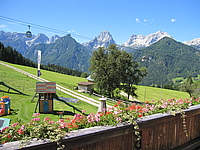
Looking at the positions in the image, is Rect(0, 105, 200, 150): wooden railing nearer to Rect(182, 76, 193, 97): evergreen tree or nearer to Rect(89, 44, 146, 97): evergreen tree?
Rect(89, 44, 146, 97): evergreen tree

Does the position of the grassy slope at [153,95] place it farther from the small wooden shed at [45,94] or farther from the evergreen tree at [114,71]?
the small wooden shed at [45,94]

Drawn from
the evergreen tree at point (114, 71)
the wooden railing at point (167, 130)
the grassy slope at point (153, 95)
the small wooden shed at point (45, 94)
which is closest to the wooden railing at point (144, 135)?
the wooden railing at point (167, 130)

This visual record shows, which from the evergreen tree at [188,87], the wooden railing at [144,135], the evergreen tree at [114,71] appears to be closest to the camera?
the wooden railing at [144,135]

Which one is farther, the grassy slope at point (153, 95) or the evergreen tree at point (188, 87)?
the evergreen tree at point (188, 87)

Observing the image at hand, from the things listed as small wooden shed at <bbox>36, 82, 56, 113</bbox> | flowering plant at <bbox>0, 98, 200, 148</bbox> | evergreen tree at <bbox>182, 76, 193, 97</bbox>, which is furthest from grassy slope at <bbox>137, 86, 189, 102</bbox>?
flowering plant at <bbox>0, 98, 200, 148</bbox>

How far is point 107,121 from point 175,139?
235 cm

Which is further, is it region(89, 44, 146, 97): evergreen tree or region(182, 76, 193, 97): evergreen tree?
→ region(182, 76, 193, 97): evergreen tree

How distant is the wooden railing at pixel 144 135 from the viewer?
2.48 metres

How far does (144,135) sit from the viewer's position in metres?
3.50

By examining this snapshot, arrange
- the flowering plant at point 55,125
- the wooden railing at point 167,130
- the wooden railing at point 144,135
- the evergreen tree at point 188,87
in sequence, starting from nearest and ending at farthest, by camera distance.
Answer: the flowering plant at point 55,125
the wooden railing at point 144,135
the wooden railing at point 167,130
the evergreen tree at point 188,87

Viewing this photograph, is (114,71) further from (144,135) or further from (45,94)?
(144,135)

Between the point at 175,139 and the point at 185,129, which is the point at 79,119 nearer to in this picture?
the point at 175,139

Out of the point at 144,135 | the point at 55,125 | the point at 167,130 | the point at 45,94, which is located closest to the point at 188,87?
the point at 45,94

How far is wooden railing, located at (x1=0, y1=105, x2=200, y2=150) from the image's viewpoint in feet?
8.13
